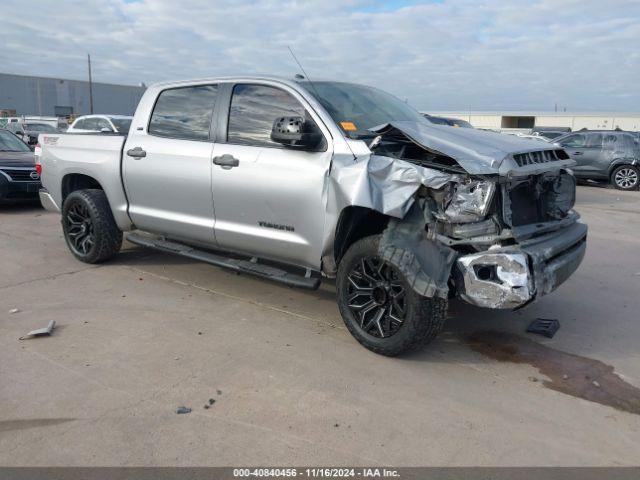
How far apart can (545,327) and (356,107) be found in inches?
94.4

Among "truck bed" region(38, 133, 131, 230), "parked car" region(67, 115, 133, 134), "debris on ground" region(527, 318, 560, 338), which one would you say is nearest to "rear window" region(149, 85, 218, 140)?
"truck bed" region(38, 133, 131, 230)

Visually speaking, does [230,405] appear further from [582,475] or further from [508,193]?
[508,193]

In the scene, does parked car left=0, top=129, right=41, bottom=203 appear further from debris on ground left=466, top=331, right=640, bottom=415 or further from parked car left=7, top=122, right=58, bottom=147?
parked car left=7, top=122, right=58, bottom=147

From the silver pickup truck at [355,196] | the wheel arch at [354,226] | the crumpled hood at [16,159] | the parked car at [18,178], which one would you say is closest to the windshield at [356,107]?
the silver pickup truck at [355,196]

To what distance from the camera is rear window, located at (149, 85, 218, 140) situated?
196 inches

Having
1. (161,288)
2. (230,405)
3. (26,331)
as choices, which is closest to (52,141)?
(161,288)

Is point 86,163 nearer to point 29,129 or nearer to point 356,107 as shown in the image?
point 356,107

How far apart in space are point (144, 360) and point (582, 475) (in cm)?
281

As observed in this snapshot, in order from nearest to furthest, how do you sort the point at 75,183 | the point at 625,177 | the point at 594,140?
the point at 75,183, the point at 625,177, the point at 594,140

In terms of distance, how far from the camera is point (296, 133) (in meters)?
3.98

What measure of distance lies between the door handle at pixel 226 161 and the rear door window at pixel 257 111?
0.52ft

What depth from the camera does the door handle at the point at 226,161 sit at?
15.0 ft

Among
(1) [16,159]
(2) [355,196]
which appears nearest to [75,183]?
(2) [355,196]

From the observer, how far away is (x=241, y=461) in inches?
110
